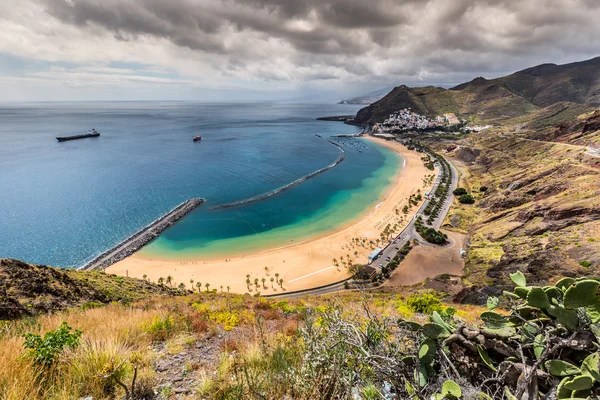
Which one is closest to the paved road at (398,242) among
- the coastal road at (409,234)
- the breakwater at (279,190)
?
the coastal road at (409,234)

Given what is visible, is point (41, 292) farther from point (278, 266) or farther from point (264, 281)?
point (278, 266)

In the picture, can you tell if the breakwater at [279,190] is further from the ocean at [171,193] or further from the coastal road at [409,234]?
the coastal road at [409,234]

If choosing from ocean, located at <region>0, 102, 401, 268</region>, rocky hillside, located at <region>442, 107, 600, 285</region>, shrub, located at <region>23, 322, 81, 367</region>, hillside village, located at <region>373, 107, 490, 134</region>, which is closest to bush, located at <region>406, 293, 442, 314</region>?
shrub, located at <region>23, 322, 81, 367</region>

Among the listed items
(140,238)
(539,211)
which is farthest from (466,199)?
(140,238)

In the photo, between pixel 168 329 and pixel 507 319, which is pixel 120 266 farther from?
pixel 507 319

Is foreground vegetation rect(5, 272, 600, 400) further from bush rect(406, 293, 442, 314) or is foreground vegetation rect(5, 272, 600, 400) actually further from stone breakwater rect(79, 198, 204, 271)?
stone breakwater rect(79, 198, 204, 271)
